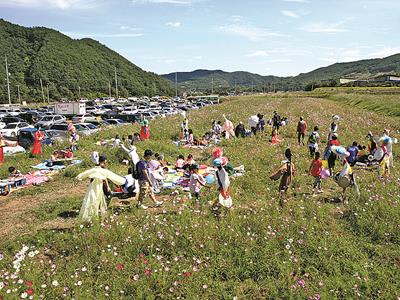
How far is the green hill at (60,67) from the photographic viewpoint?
90.0m

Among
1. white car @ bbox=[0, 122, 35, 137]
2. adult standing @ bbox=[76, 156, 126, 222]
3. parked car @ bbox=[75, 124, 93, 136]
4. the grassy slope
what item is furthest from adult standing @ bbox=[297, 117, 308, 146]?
white car @ bbox=[0, 122, 35, 137]

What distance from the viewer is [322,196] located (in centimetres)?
1027

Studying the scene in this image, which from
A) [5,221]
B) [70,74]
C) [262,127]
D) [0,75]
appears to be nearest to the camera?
[5,221]

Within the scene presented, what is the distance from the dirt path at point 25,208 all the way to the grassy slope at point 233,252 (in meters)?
0.36

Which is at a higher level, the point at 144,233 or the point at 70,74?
the point at 70,74

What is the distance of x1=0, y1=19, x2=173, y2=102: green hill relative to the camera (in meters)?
90.0

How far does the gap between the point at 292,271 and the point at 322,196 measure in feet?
14.9

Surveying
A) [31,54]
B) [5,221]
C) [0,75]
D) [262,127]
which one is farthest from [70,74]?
[5,221]

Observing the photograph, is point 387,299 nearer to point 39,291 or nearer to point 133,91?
point 39,291

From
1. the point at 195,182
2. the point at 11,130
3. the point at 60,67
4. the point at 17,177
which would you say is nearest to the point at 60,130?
the point at 11,130

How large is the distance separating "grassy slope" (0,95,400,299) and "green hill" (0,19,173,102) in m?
77.9

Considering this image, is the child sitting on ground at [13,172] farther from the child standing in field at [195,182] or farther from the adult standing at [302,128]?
the adult standing at [302,128]

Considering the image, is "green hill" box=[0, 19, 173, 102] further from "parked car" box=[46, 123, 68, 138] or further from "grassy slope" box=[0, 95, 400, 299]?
"grassy slope" box=[0, 95, 400, 299]

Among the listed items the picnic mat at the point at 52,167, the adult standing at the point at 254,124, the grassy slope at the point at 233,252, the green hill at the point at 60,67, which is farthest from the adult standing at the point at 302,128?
the green hill at the point at 60,67
